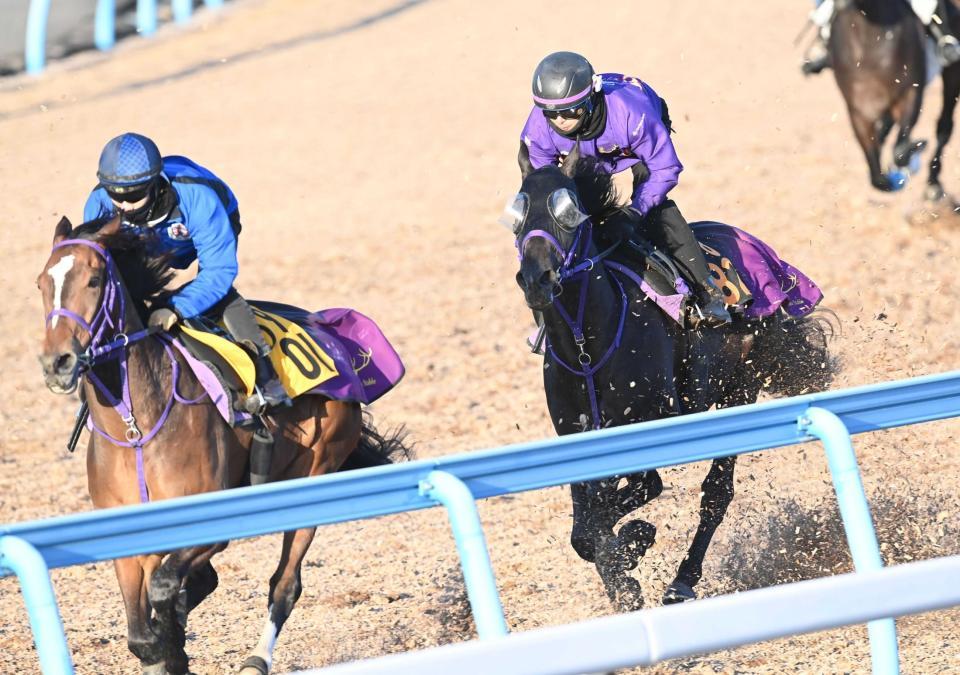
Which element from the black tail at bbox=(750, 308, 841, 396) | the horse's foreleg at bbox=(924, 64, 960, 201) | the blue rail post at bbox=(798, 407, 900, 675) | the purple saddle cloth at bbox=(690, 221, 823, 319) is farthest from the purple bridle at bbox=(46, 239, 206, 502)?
the horse's foreleg at bbox=(924, 64, 960, 201)

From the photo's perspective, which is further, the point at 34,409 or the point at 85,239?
the point at 34,409

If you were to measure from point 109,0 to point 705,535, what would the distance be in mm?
15114

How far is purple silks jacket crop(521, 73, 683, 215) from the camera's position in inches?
221

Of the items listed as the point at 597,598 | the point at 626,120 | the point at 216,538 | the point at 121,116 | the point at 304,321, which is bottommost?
the point at 597,598

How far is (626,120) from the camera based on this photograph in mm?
5609

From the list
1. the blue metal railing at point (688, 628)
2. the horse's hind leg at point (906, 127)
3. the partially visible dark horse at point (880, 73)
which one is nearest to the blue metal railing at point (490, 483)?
the blue metal railing at point (688, 628)

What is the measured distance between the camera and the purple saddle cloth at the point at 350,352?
5637 mm

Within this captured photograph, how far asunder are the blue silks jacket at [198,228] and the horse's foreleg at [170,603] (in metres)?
0.88

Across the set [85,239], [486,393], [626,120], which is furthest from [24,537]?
[486,393]

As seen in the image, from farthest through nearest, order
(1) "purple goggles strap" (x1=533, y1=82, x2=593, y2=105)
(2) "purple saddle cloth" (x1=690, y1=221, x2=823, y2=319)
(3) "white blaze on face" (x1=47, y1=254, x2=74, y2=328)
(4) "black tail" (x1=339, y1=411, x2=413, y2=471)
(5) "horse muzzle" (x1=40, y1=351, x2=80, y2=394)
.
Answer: (2) "purple saddle cloth" (x1=690, y1=221, x2=823, y2=319) < (4) "black tail" (x1=339, y1=411, x2=413, y2=471) < (1) "purple goggles strap" (x1=533, y1=82, x2=593, y2=105) < (3) "white blaze on face" (x1=47, y1=254, x2=74, y2=328) < (5) "horse muzzle" (x1=40, y1=351, x2=80, y2=394)

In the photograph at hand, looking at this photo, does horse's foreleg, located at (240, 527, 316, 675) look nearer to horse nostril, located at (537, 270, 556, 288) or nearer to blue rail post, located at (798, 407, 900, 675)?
horse nostril, located at (537, 270, 556, 288)

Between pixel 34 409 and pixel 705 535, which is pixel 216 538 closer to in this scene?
pixel 705 535

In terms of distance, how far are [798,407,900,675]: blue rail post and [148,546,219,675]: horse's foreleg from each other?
214 cm

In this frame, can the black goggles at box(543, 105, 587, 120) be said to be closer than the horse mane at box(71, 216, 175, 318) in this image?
No
